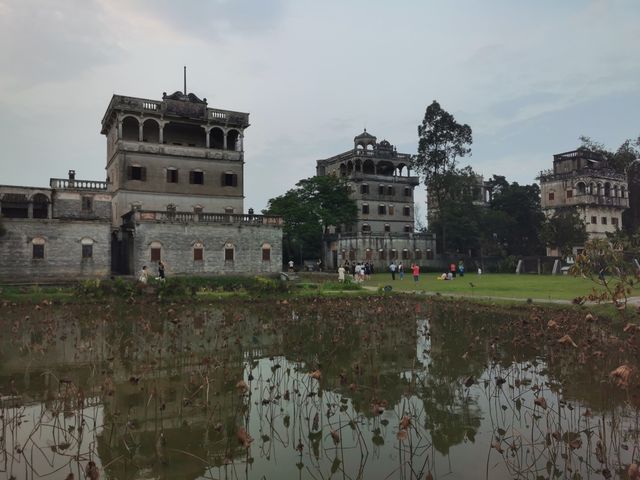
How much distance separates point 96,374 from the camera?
32.3 feet

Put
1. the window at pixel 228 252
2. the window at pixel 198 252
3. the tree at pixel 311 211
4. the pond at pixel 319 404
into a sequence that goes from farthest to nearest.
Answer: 1. the tree at pixel 311 211
2. the window at pixel 228 252
3. the window at pixel 198 252
4. the pond at pixel 319 404

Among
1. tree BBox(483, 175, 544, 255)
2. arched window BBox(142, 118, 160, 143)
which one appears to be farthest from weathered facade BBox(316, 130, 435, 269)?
arched window BBox(142, 118, 160, 143)

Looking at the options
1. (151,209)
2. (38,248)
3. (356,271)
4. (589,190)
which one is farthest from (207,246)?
(589,190)

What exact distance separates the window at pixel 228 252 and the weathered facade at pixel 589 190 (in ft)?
130

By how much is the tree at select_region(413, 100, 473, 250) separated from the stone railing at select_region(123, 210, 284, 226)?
73.9ft

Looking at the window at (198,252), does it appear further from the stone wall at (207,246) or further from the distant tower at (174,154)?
the distant tower at (174,154)

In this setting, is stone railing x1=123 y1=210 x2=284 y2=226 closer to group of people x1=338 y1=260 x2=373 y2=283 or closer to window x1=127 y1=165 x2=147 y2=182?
window x1=127 y1=165 x2=147 y2=182

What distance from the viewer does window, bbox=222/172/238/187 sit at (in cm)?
4081

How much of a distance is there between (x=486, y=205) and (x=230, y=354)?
62.4 m

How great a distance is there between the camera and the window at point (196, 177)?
3962 cm

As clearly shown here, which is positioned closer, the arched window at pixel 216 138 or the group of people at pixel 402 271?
the group of people at pixel 402 271

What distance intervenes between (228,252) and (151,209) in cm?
698

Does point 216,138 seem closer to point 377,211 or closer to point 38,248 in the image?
point 38,248

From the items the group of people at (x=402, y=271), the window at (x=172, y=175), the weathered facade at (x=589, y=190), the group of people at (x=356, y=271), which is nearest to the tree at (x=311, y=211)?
the group of people at (x=356, y=271)
